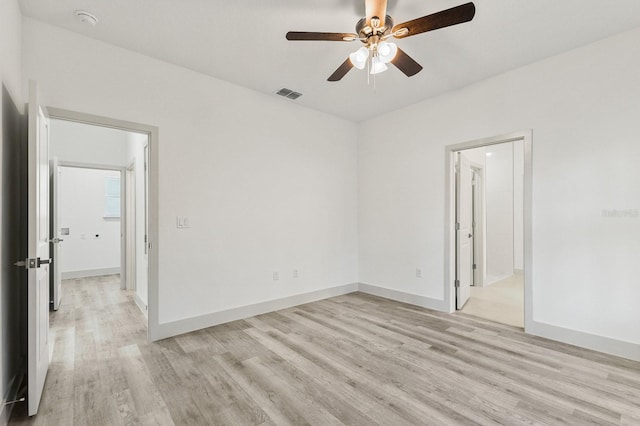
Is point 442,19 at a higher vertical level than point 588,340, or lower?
higher

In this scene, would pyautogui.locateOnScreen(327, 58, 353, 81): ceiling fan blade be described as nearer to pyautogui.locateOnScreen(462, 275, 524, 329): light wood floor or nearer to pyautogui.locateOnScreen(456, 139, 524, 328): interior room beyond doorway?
pyautogui.locateOnScreen(456, 139, 524, 328): interior room beyond doorway

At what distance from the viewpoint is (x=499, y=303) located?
4469 mm

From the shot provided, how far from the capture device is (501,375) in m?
2.45

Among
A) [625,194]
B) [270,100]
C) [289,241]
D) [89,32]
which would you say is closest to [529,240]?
[625,194]

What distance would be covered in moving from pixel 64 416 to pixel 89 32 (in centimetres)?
300

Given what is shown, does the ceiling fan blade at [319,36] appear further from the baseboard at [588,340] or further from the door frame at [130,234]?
the door frame at [130,234]

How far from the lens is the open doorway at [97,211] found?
4293 millimetres

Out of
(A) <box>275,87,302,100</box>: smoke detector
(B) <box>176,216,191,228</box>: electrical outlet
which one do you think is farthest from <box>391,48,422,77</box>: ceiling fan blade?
(B) <box>176,216,191,228</box>: electrical outlet

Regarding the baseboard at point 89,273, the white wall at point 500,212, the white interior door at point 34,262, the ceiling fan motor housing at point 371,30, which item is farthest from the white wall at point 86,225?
the white wall at point 500,212

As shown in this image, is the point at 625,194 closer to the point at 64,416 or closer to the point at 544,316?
the point at 544,316

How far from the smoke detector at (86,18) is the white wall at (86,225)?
16.8ft

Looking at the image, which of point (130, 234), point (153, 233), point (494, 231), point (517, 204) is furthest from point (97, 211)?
point (517, 204)

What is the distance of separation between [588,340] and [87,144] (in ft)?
25.5

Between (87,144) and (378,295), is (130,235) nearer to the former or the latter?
(87,144)
